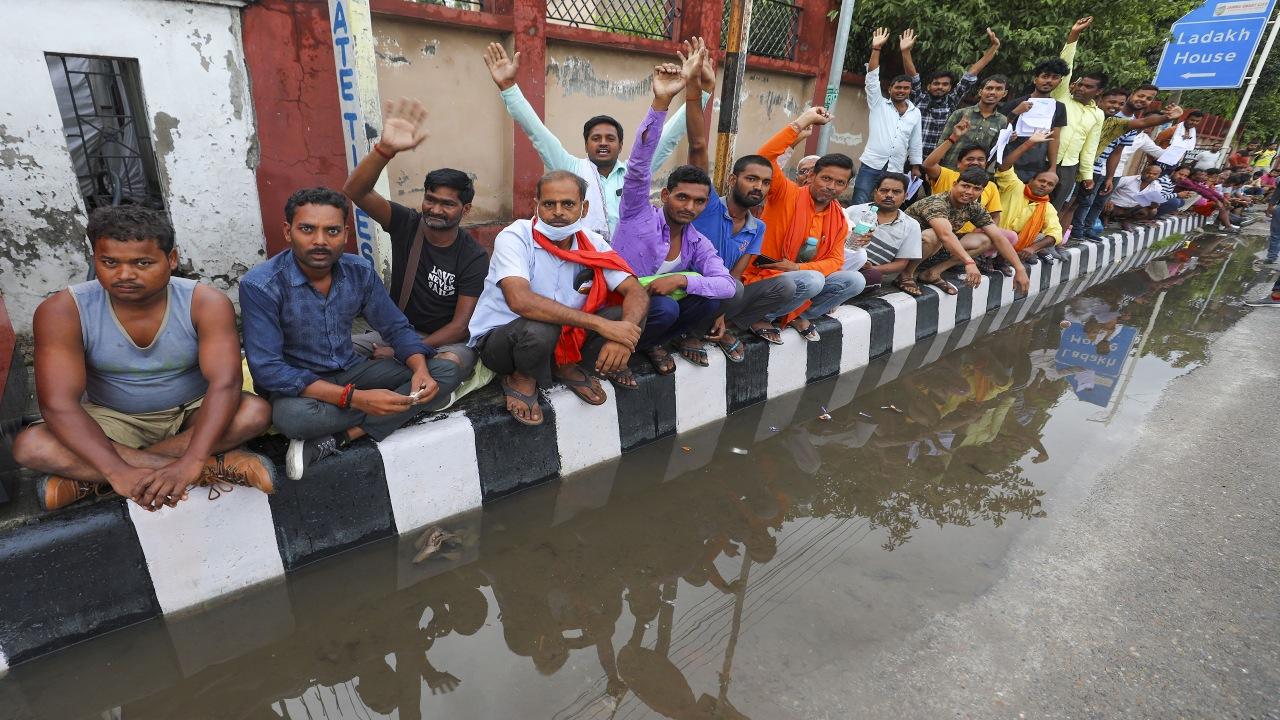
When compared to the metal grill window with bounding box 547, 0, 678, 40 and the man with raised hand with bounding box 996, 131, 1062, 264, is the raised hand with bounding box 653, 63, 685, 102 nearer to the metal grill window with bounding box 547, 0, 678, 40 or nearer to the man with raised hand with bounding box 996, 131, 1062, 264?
the metal grill window with bounding box 547, 0, 678, 40

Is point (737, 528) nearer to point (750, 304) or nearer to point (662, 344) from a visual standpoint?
point (662, 344)

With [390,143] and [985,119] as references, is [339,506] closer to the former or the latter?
[390,143]

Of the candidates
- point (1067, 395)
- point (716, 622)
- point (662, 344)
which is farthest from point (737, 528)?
point (1067, 395)

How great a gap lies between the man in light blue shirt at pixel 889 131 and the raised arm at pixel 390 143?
16.3ft

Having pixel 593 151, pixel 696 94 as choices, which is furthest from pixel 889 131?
pixel 593 151

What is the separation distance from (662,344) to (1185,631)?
8.04 feet

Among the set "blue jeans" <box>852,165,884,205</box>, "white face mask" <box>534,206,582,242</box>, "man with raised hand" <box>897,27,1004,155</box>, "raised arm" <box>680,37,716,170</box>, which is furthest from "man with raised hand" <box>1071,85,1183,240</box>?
"white face mask" <box>534,206,582,242</box>

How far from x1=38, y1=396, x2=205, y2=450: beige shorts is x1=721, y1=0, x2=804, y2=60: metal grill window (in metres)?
8.49

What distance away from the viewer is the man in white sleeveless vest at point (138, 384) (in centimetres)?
192

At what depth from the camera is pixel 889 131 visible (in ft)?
21.4

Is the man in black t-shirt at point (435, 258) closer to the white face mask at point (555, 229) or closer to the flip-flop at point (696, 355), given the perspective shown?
the white face mask at point (555, 229)

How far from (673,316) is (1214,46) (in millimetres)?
17018

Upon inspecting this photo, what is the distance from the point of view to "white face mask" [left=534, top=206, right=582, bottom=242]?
292 cm

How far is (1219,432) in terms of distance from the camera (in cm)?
383
